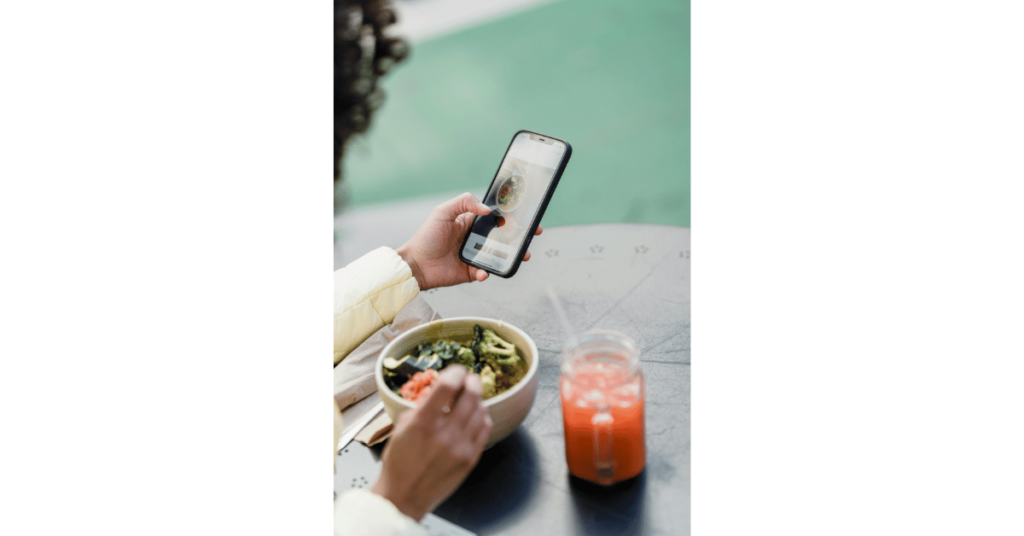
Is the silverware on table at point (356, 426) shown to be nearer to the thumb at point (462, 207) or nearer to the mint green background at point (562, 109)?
the thumb at point (462, 207)

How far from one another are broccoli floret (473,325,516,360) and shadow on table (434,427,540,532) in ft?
0.34

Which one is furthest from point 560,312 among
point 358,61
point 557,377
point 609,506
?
point 358,61

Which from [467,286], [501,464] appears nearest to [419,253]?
[467,286]

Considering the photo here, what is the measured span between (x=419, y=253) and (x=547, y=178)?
0.26m

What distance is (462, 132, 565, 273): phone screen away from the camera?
94 centimetres

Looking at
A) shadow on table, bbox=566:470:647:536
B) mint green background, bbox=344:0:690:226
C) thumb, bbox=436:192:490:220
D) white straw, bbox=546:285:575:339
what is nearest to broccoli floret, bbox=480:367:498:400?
shadow on table, bbox=566:470:647:536

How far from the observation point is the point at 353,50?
Answer: 134cm

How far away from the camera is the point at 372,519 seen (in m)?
0.58

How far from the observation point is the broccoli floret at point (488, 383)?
2.17ft

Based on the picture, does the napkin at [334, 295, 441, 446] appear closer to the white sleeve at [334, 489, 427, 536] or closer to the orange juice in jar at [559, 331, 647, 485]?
the white sleeve at [334, 489, 427, 536]

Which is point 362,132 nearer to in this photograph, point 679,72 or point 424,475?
point 679,72

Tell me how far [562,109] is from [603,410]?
50.6 inches

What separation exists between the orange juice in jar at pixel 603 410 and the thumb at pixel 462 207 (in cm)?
38

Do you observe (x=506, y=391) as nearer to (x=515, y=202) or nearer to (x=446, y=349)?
(x=446, y=349)
